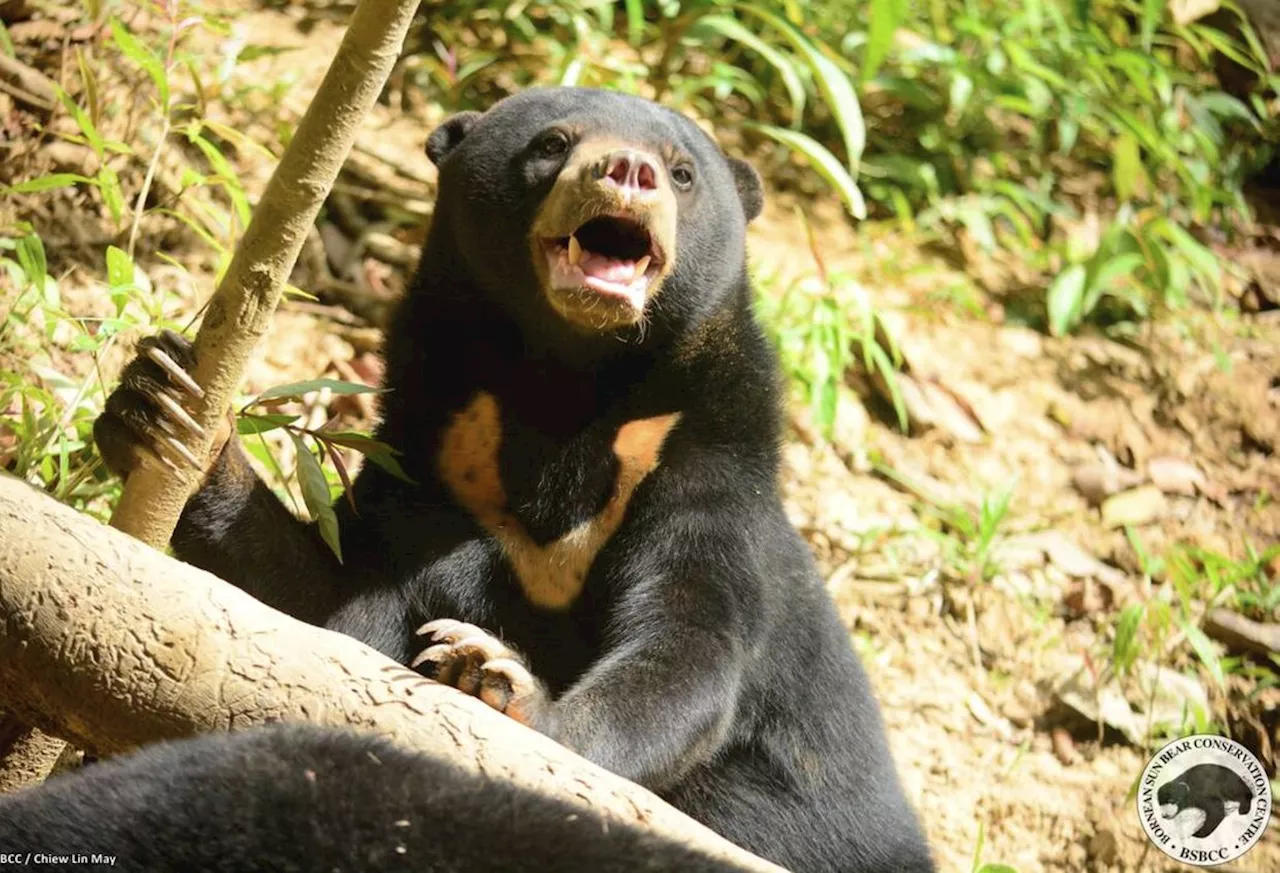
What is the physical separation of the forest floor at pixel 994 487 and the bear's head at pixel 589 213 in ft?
3.13

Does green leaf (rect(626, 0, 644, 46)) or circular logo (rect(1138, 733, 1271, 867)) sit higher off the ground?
green leaf (rect(626, 0, 644, 46))

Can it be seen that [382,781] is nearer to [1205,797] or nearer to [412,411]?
[412,411]

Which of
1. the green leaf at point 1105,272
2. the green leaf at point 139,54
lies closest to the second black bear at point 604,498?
the green leaf at point 139,54

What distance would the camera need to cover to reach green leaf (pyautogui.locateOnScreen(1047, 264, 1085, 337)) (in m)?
7.45

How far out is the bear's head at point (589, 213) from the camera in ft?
12.5

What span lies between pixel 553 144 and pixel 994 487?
10.9ft

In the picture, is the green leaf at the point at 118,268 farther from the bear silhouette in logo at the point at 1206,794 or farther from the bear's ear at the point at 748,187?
the bear silhouette in logo at the point at 1206,794

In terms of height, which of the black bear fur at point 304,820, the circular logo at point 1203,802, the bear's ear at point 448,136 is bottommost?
the circular logo at point 1203,802

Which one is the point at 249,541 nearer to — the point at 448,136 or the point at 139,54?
the point at 139,54

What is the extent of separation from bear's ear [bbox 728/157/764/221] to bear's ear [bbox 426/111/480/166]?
810mm

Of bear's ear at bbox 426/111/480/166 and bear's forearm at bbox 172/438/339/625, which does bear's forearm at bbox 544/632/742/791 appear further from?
bear's ear at bbox 426/111/480/166

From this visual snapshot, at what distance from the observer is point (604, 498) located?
12.9 ft

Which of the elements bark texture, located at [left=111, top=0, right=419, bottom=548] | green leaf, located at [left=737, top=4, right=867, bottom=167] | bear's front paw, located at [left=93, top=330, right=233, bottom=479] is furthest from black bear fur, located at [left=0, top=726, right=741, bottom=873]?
green leaf, located at [left=737, top=4, right=867, bottom=167]

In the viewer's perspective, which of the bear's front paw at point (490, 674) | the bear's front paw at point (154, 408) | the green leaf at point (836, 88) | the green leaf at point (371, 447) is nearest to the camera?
the bear's front paw at point (154, 408)
